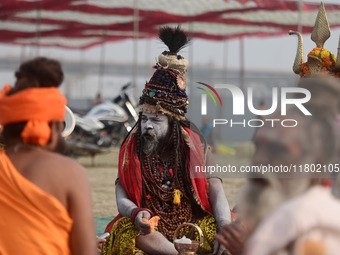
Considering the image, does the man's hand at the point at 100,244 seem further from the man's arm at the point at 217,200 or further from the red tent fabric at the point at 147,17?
the red tent fabric at the point at 147,17

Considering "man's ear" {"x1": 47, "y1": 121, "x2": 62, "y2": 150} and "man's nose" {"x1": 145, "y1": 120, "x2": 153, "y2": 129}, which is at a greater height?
"man's ear" {"x1": 47, "y1": 121, "x2": 62, "y2": 150}

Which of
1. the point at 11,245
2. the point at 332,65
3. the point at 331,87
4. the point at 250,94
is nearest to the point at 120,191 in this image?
the point at 250,94

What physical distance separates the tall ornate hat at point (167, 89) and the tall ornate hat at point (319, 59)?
1.19 m

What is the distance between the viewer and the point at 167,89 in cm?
505

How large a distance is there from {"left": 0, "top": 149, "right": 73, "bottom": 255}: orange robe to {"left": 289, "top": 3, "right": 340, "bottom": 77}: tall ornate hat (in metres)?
3.64

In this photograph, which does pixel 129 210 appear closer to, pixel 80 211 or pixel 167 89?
pixel 167 89

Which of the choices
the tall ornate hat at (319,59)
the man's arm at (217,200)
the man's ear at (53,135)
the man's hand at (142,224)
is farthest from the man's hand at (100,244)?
the tall ornate hat at (319,59)

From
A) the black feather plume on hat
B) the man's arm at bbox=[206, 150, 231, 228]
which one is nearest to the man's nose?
the man's arm at bbox=[206, 150, 231, 228]

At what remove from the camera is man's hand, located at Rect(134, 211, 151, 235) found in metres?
4.60

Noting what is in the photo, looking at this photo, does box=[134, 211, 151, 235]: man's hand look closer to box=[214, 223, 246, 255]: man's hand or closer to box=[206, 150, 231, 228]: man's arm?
box=[206, 150, 231, 228]: man's arm

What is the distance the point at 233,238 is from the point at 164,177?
2.43m

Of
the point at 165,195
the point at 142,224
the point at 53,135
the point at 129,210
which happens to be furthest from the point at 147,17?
the point at 53,135

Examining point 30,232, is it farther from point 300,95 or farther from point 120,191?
point 120,191

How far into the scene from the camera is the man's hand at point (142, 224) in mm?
4598
